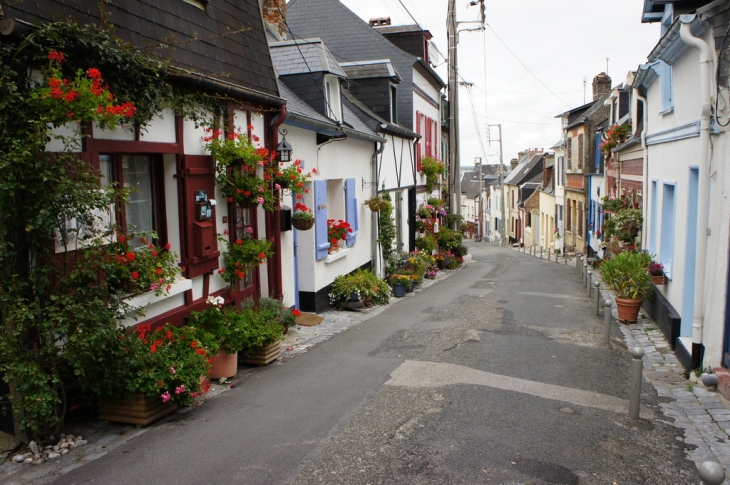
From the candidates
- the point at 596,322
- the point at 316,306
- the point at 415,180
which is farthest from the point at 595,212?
the point at 316,306

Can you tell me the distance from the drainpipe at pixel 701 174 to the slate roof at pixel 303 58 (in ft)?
21.1

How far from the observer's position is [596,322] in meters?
11.1

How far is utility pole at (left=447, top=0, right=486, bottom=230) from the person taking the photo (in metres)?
22.1

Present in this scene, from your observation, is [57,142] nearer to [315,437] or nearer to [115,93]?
[115,93]

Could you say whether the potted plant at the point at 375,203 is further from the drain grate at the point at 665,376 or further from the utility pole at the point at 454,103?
the utility pole at the point at 454,103

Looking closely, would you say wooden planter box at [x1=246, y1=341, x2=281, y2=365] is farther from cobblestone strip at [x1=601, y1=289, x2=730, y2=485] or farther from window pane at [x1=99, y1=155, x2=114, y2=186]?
cobblestone strip at [x1=601, y1=289, x2=730, y2=485]

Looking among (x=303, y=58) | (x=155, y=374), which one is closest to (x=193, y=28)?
(x=155, y=374)

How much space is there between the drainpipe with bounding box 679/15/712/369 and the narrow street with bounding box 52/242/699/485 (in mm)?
968

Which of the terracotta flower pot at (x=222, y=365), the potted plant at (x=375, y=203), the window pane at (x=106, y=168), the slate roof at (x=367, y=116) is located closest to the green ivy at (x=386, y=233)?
the potted plant at (x=375, y=203)

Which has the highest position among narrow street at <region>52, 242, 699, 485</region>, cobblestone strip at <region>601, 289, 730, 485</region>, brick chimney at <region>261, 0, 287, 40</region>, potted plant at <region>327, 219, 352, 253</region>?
brick chimney at <region>261, 0, 287, 40</region>

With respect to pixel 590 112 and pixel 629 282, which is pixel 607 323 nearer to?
pixel 629 282

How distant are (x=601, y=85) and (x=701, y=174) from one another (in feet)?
78.1

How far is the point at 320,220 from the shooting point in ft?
38.4

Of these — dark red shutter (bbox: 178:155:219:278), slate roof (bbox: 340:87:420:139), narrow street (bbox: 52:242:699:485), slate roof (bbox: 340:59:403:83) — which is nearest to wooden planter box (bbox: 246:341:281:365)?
narrow street (bbox: 52:242:699:485)
